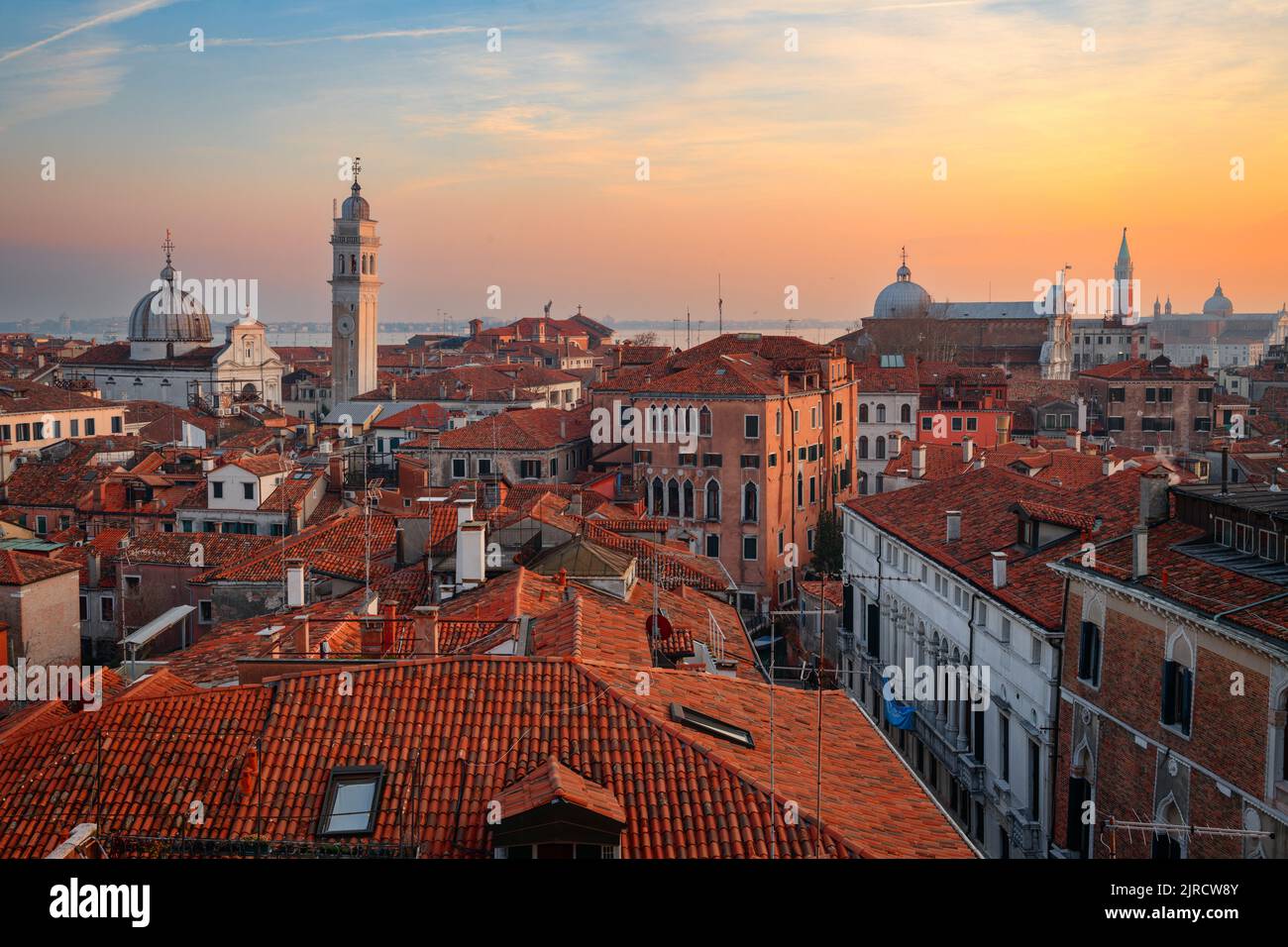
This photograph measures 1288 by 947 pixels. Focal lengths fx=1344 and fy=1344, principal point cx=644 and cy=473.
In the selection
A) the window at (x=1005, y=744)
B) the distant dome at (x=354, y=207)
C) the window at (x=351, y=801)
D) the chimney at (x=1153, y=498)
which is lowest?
the window at (x=1005, y=744)

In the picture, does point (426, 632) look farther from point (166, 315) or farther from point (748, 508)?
point (166, 315)

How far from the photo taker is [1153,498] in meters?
15.1

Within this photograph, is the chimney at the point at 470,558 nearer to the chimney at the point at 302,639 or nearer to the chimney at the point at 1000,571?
the chimney at the point at 302,639

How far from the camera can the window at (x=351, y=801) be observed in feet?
27.1

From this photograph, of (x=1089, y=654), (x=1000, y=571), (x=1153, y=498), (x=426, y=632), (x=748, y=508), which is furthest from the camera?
(x=748, y=508)

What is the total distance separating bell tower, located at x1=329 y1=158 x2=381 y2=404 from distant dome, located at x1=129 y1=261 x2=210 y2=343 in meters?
8.95

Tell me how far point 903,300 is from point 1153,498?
7942cm

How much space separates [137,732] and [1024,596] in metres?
10.9

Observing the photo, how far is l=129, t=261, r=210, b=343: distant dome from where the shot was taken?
7488 centimetres

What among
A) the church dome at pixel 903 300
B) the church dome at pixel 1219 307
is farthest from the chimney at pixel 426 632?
the church dome at pixel 1219 307

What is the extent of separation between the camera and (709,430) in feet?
121

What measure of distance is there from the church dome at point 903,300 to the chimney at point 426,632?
82708 mm

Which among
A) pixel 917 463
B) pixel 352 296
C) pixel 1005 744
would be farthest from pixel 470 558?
pixel 352 296

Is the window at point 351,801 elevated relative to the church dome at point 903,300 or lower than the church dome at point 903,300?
lower
